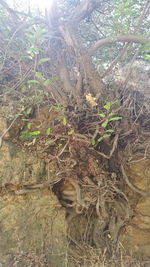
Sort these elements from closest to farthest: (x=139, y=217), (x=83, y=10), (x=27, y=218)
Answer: (x=27, y=218) < (x=83, y=10) < (x=139, y=217)

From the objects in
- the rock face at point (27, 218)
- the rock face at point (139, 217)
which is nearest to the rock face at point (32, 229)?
the rock face at point (27, 218)

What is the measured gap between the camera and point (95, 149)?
2539mm

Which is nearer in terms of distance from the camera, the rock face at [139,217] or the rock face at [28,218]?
the rock face at [28,218]

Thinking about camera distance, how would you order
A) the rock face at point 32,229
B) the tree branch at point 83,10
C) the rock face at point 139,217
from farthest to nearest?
the rock face at point 139,217
the tree branch at point 83,10
the rock face at point 32,229

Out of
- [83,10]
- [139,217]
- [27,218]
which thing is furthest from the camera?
[139,217]

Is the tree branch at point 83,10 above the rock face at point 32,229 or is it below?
above

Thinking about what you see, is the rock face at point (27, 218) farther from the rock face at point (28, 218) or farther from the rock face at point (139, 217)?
the rock face at point (139, 217)

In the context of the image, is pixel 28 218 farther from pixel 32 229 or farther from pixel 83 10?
pixel 83 10

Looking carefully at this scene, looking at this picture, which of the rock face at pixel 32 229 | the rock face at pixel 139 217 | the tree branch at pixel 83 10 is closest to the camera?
the rock face at pixel 32 229

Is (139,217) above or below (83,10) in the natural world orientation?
below

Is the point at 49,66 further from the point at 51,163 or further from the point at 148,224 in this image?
the point at 148,224

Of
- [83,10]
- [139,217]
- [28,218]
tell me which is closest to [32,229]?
[28,218]

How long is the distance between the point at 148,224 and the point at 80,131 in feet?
6.01

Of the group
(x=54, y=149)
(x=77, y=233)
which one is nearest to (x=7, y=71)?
(x=54, y=149)
